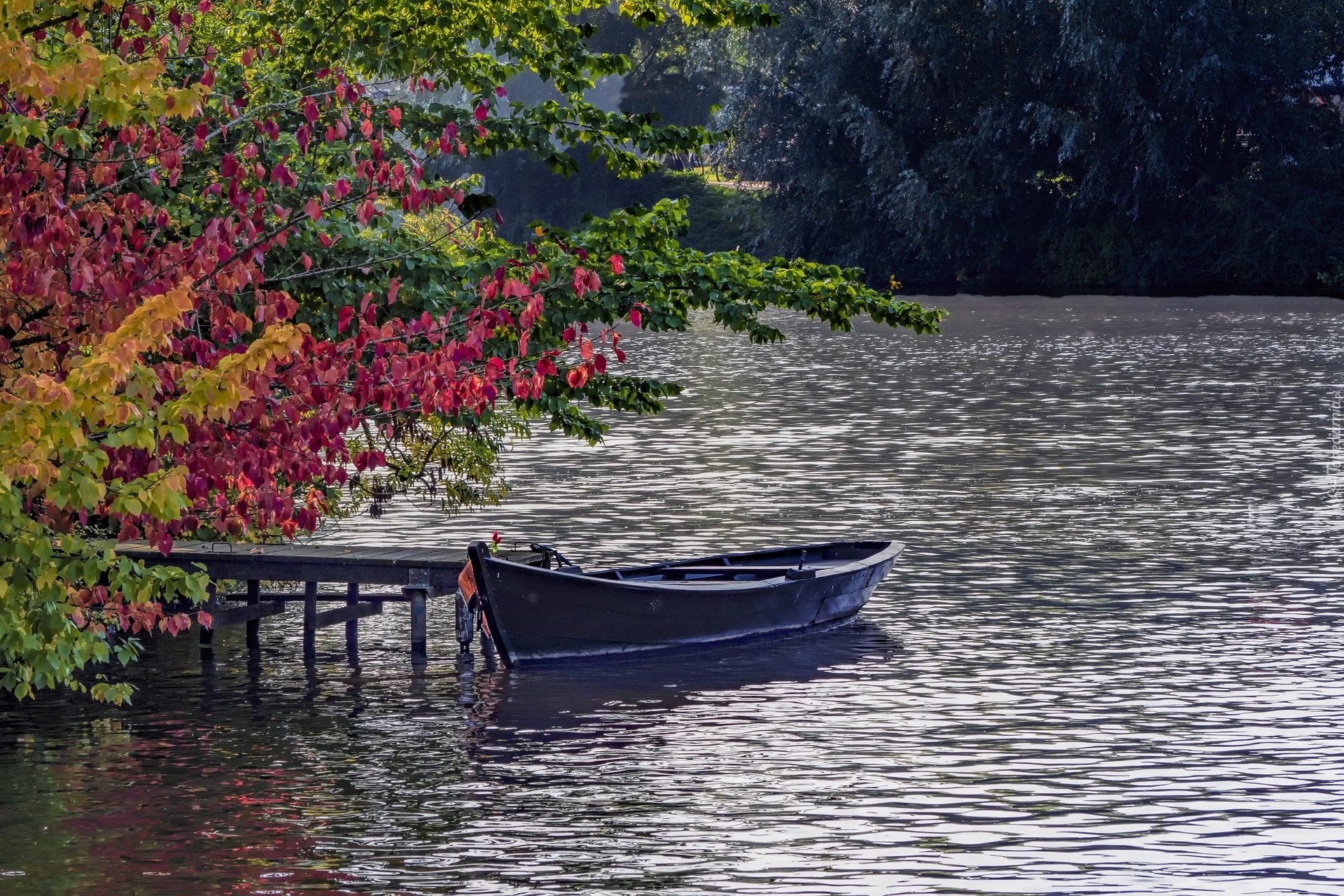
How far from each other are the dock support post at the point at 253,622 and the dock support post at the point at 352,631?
1.06 meters

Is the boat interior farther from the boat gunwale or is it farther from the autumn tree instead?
the autumn tree

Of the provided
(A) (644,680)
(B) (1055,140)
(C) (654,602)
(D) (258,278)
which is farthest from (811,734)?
(B) (1055,140)

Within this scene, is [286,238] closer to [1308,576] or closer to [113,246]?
[113,246]

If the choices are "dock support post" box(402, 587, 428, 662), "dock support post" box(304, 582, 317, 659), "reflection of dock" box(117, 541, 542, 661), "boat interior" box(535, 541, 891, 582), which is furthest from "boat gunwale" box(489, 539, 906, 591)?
"dock support post" box(304, 582, 317, 659)

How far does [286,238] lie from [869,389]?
39951 millimetres

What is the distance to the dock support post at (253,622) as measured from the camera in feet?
80.1

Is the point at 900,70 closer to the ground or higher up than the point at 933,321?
higher up

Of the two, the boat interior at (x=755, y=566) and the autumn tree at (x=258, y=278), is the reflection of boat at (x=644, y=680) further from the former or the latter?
the autumn tree at (x=258, y=278)

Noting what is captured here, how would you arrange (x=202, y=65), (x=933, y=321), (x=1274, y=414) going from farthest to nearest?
1. (x=1274, y=414)
2. (x=933, y=321)
3. (x=202, y=65)

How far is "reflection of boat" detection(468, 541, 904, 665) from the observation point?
72.6ft

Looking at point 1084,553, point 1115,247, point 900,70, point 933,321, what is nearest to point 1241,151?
point 1115,247

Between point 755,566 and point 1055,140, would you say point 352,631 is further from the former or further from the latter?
point 1055,140

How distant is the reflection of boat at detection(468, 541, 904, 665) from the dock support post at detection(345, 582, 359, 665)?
7.13 ft

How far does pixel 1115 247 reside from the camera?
324 feet
